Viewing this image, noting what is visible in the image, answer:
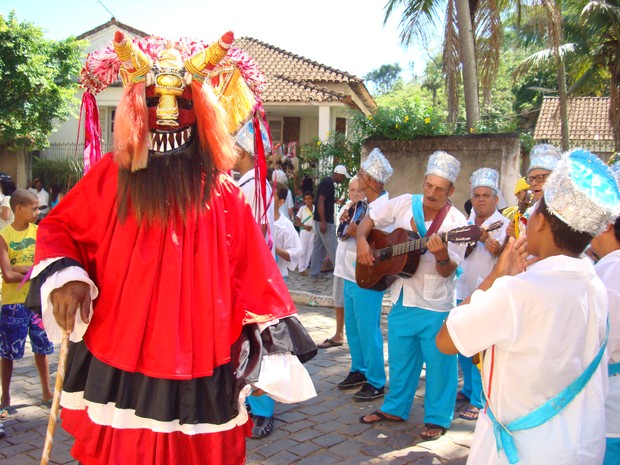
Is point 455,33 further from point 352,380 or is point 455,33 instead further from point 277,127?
point 277,127

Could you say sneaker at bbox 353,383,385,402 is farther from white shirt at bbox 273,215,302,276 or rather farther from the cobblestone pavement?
white shirt at bbox 273,215,302,276

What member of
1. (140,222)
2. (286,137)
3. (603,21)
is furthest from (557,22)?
(286,137)

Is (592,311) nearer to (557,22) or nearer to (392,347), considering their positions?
(392,347)

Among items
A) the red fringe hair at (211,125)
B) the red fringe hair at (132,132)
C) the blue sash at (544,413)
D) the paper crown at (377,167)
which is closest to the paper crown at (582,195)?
the blue sash at (544,413)

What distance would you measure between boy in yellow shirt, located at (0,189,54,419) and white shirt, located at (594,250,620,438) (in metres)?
3.92

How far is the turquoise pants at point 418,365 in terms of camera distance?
4656 millimetres

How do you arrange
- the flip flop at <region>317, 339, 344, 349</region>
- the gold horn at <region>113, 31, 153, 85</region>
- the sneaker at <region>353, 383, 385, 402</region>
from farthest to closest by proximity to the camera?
the flip flop at <region>317, 339, 344, 349</region>, the sneaker at <region>353, 383, 385, 402</region>, the gold horn at <region>113, 31, 153, 85</region>

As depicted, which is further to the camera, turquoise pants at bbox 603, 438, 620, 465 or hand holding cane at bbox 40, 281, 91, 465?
turquoise pants at bbox 603, 438, 620, 465

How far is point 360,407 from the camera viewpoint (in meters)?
5.30

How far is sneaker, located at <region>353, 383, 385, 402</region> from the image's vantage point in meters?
5.42

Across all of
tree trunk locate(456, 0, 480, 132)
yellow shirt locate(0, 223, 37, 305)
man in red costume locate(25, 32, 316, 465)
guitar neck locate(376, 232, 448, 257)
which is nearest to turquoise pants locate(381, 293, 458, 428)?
guitar neck locate(376, 232, 448, 257)

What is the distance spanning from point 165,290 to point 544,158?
352 centimetres

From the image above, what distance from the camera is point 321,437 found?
462cm

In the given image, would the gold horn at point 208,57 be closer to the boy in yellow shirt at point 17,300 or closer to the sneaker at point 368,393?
the boy in yellow shirt at point 17,300
